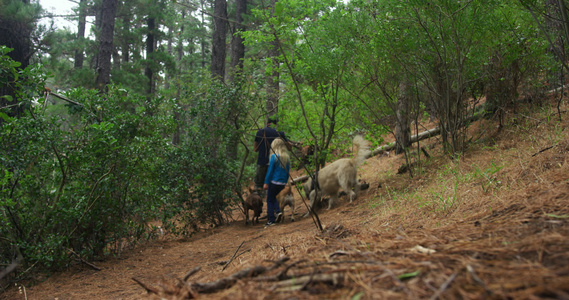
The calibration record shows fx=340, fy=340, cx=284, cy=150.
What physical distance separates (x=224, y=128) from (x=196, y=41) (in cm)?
2487

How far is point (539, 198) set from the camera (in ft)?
8.68

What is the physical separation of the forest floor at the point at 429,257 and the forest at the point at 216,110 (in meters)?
0.84

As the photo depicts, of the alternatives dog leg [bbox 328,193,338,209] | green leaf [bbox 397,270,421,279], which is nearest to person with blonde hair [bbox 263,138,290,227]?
dog leg [bbox 328,193,338,209]

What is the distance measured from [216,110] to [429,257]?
665 cm

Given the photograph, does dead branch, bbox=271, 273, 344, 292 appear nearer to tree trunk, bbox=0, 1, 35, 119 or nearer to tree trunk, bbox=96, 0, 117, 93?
tree trunk, bbox=0, 1, 35, 119

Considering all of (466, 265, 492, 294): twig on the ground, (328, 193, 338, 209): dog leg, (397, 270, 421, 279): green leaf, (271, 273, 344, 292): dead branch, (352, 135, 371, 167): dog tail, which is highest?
(352, 135, 371, 167): dog tail

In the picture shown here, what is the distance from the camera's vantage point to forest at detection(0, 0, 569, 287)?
4.56 m

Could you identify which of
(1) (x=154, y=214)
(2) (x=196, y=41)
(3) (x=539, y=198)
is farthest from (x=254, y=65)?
(2) (x=196, y=41)

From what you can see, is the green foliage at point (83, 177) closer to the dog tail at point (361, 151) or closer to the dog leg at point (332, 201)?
the dog leg at point (332, 201)

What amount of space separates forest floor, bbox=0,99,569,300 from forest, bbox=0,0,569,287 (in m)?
0.84

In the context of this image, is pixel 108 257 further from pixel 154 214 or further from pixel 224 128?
pixel 224 128

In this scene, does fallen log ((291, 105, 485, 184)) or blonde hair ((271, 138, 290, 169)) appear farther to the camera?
fallen log ((291, 105, 485, 184))

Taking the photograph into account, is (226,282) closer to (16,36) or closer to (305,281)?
(305,281)

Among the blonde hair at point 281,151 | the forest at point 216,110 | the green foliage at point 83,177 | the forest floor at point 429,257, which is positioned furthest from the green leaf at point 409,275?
the blonde hair at point 281,151
